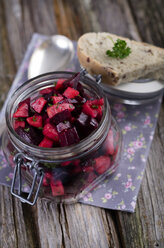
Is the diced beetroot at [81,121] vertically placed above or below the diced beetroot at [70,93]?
below

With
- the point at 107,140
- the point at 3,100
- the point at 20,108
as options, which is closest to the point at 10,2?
the point at 3,100

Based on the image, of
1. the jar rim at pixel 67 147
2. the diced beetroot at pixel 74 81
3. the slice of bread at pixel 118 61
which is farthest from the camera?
the slice of bread at pixel 118 61

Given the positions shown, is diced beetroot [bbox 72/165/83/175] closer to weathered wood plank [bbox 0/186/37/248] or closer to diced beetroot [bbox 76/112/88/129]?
diced beetroot [bbox 76/112/88/129]

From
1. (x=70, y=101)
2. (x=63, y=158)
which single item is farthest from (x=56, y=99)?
(x=63, y=158)

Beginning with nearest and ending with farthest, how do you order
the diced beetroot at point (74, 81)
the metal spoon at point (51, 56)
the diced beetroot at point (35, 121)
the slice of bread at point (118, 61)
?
the diced beetroot at point (35, 121) → the diced beetroot at point (74, 81) → the slice of bread at point (118, 61) → the metal spoon at point (51, 56)

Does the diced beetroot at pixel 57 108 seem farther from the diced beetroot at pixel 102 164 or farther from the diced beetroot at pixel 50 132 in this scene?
the diced beetroot at pixel 102 164

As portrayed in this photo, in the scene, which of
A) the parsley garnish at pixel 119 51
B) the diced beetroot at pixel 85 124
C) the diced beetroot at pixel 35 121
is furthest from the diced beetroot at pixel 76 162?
the parsley garnish at pixel 119 51

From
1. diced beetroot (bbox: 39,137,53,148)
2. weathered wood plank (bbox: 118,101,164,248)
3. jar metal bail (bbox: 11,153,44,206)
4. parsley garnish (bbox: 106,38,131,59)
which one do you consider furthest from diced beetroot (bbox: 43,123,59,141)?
parsley garnish (bbox: 106,38,131,59)
